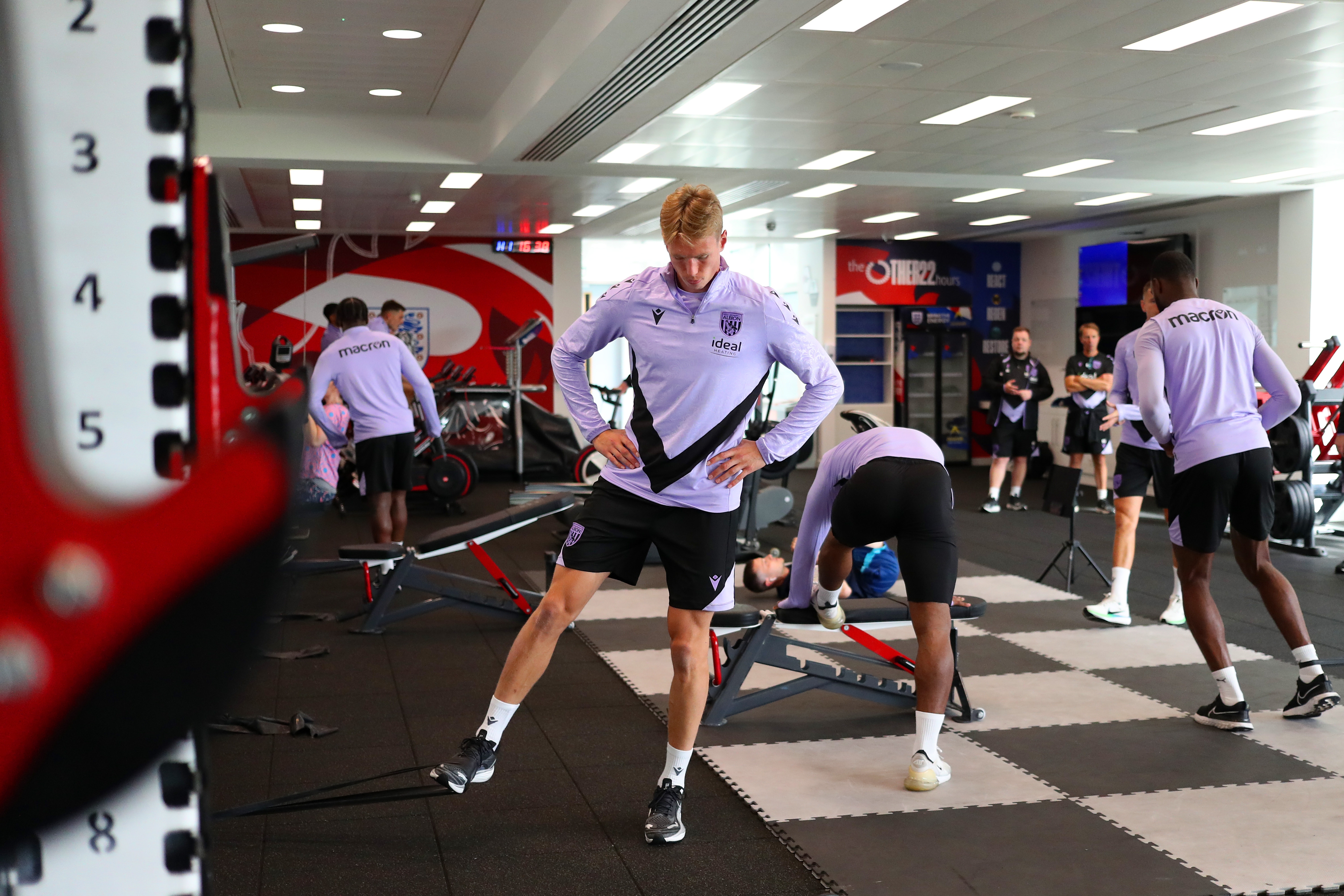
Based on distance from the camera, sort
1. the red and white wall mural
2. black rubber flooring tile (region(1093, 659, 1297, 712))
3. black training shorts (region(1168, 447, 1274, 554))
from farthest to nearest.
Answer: the red and white wall mural, black rubber flooring tile (region(1093, 659, 1297, 712)), black training shorts (region(1168, 447, 1274, 554))

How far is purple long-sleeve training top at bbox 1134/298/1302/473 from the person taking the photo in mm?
3516

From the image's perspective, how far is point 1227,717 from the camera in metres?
3.52

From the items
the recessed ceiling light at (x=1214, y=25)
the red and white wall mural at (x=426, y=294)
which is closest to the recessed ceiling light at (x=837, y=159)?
the recessed ceiling light at (x=1214, y=25)

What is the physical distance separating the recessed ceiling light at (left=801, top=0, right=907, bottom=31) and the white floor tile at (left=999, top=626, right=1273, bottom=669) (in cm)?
280

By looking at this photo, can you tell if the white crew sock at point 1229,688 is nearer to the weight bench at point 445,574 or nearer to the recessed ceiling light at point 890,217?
the weight bench at point 445,574

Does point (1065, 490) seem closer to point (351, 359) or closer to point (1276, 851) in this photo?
point (1276, 851)

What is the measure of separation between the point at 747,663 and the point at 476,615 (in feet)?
7.06

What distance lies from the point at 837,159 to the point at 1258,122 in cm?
292

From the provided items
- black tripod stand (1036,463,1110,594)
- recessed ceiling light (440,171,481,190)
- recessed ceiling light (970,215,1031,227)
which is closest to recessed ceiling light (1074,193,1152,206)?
recessed ceiling light (970,215,1031,227)

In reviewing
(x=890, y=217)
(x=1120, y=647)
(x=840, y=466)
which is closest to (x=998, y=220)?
(x=890, y=217)

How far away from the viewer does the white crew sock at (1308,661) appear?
357 centimetres

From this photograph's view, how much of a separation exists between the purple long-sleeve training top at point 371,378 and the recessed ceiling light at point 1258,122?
5.53 metres

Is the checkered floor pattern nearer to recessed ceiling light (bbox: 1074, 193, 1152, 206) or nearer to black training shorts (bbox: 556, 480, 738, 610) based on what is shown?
black training shorts (bbox: 556, 480, 738, 610)

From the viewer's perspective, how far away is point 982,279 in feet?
48.0
